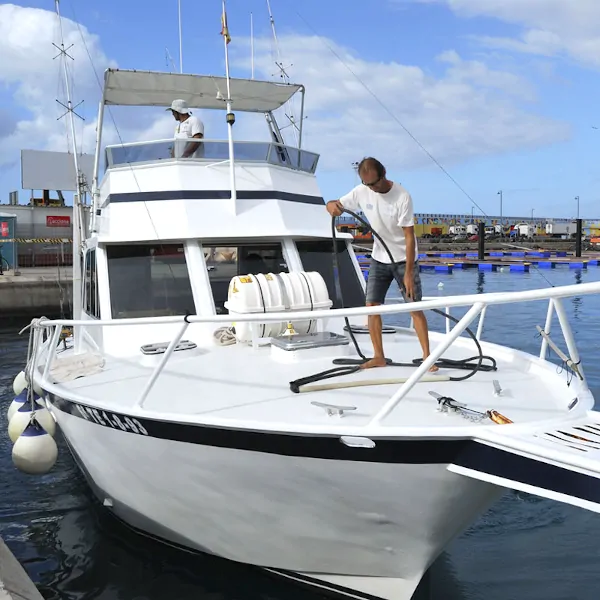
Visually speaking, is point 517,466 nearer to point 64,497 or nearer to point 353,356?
point 353,356

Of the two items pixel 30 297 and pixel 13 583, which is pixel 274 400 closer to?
pixel 13 583

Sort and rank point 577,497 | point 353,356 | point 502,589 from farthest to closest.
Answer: point 353,356
point 502,589
point 577,497

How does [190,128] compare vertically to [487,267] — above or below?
above

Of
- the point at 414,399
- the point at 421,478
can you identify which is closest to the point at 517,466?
the point at 421,478

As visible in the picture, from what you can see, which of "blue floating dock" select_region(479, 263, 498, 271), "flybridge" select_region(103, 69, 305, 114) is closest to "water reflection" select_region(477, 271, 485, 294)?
"blue floating dock" select_region(479, 263, 498, 271)

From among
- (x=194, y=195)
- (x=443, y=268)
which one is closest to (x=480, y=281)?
(x=443, y=268)

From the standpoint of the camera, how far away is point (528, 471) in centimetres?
295

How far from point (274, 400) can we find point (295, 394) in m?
0.16

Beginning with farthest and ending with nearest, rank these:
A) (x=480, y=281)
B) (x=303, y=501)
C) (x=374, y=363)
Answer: (x=480, y=281) → (x=374, y=363) → (x=303, y=501)

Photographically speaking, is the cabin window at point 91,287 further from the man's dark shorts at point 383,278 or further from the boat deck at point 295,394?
the man's dark shorts at point 383,278

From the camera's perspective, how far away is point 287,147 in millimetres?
6809

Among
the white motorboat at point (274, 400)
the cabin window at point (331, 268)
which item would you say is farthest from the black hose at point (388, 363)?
the cabin window at point (331, 268)

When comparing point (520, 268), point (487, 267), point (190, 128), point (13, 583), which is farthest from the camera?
point (487, 267)

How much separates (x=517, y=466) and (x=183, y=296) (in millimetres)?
3622
